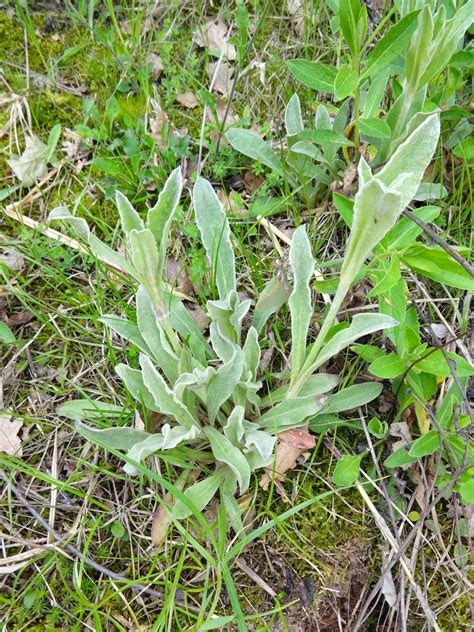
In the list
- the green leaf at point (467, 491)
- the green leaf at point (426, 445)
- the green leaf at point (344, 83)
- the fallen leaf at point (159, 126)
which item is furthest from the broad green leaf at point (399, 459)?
the fallen leaf at point (159, 126)

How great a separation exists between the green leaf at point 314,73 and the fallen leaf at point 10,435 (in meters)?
1.58

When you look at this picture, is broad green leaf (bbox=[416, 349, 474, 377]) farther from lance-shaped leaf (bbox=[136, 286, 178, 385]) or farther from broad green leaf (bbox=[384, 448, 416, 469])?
lance-shaped leaf (bbox=[136, 286, 178, 385])

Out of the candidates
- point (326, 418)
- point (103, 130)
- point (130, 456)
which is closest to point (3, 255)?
point (103, 130)

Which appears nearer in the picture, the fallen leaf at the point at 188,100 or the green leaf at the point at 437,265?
the green leaf at the point at 437,265

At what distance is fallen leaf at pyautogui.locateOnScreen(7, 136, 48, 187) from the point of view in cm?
256

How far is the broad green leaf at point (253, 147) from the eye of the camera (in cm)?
232

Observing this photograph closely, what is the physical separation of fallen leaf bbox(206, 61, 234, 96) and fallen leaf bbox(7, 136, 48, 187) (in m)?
0.84

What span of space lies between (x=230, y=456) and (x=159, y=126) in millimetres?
1581

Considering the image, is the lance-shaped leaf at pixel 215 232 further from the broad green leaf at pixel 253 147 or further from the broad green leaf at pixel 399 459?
the broad green leaf at pixel 399 459

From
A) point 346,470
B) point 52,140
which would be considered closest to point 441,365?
point 346,470

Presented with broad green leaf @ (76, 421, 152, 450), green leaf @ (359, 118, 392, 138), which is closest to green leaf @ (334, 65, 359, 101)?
green leaf @ (359, 118, 392, 138)

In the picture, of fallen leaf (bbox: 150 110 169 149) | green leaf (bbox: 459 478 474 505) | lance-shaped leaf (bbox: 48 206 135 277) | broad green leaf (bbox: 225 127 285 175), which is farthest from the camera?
fallen leaf (bbox: 150 110 169 149)

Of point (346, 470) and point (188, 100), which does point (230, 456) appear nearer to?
point (346, 470)

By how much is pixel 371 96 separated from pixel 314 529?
148 cm
